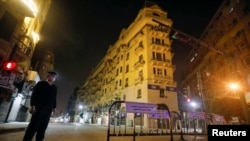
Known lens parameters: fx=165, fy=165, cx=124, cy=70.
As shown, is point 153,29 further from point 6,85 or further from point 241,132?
point 241,132

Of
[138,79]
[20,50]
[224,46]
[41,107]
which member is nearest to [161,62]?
[138,79]

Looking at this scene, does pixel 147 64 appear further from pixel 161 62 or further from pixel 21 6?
pixel 21 6

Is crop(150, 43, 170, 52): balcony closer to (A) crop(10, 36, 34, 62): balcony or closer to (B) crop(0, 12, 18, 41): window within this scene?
(A) crop(10, 36, 34, 62): balcony

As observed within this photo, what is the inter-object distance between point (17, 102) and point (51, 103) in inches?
846

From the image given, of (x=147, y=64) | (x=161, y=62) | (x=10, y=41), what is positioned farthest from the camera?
(x=161, y=62)

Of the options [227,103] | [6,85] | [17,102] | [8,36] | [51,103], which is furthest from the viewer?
[227,103]

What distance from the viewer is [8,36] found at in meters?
15.8

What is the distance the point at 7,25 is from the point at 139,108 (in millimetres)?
15530

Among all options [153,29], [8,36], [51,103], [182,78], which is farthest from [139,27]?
[182,78]

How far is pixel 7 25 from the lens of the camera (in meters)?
15.6

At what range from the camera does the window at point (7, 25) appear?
1514 cm

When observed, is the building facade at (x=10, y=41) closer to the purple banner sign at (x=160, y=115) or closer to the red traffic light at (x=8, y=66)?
the red traffic light at (x=8, y=66)

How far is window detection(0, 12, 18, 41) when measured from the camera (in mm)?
15139

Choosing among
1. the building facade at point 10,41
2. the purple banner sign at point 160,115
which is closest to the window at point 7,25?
the building facade at point 10,41
